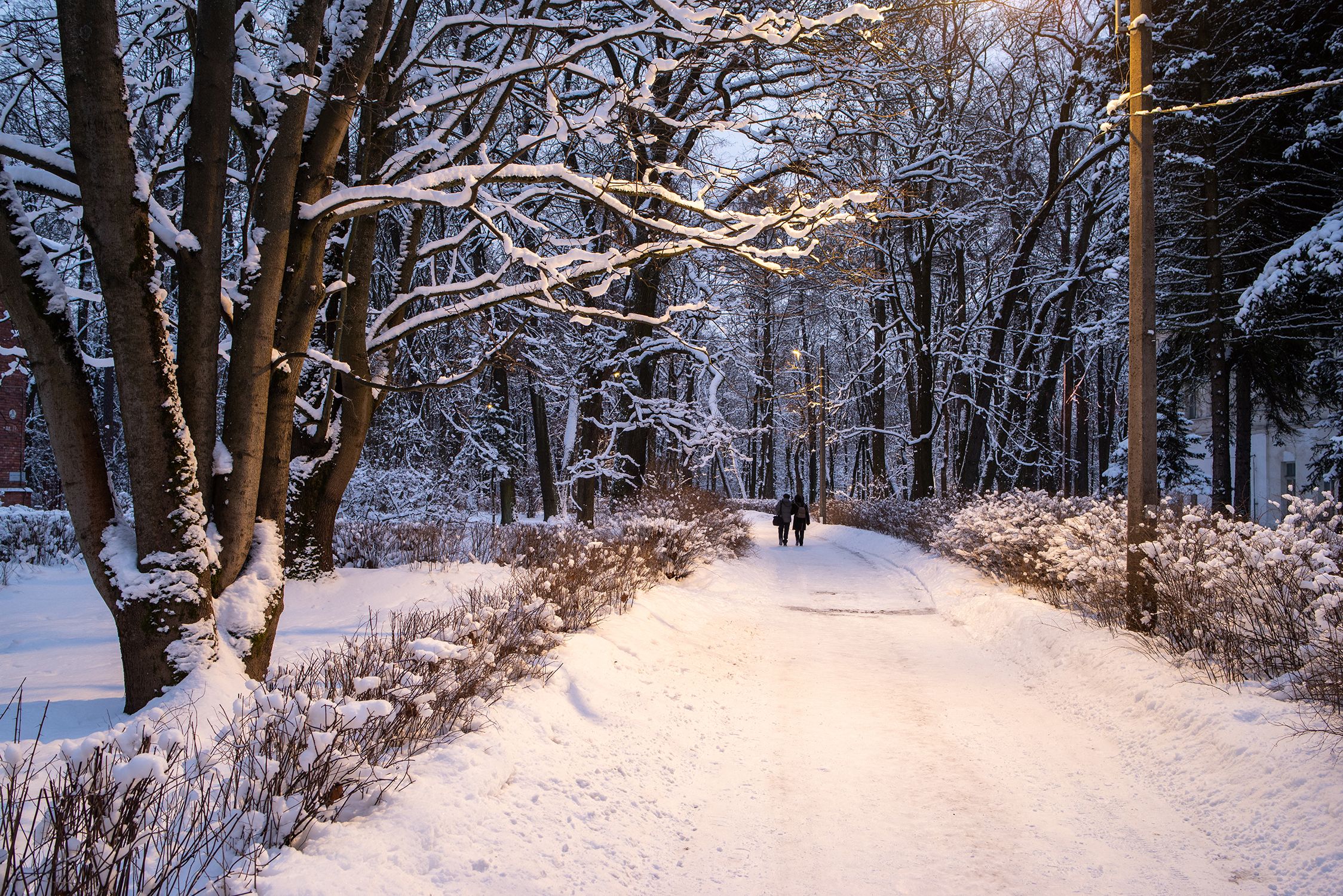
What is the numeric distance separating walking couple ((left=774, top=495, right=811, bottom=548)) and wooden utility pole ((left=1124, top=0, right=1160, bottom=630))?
17.6m

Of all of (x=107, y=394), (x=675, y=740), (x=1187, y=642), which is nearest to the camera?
(x=675, y=740)

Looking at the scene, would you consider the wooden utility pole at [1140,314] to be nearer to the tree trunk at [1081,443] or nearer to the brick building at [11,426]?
the brick building at [11,426]

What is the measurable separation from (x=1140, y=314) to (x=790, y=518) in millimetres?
18687

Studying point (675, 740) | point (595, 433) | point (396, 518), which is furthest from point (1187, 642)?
point (396, 518)

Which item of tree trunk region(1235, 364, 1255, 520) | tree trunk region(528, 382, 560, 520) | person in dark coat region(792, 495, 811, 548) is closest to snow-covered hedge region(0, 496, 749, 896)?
tree trunk region(528, 382, 560, 520)

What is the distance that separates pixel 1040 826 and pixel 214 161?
6.22m

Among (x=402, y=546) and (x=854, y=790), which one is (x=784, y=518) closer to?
(x=402, y=546)

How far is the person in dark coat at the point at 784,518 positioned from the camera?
25.9 meters

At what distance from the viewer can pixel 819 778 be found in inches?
191

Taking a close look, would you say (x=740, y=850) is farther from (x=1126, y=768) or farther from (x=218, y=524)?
(x=218, y=524)

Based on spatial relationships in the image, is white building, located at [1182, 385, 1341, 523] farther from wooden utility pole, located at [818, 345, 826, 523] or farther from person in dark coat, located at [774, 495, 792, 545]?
wooden utility pole, located at [818, 345, 826, 523]

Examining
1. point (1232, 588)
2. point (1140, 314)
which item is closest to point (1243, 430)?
point (1140, 314)

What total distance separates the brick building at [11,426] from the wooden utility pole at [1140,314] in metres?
22.4

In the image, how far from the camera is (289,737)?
3.24 metres
